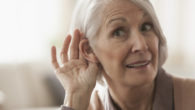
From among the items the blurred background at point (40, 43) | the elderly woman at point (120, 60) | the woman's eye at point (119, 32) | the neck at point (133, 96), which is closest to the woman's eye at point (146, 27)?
the elderly woman at point (120, 60)

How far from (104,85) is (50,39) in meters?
3.92

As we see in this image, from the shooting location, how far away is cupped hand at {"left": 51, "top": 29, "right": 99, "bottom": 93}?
199 cm

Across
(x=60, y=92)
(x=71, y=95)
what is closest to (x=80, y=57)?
(x=71, y=95)

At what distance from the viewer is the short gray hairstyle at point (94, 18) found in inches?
73.1

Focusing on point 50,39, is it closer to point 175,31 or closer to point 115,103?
point 175,31

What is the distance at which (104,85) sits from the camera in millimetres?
2156

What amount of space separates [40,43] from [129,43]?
4212 millimetres

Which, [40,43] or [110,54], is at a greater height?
[110,54]

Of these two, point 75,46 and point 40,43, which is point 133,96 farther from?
point 40,43

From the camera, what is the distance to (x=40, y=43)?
232 inches

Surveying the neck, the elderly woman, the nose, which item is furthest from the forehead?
the neck

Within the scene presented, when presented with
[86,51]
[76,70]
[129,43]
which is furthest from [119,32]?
[76,70]

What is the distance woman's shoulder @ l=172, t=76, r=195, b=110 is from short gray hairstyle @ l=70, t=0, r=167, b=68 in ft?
0.51

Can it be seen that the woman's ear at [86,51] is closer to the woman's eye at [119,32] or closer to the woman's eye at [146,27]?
the woman's eye at [119,32]
